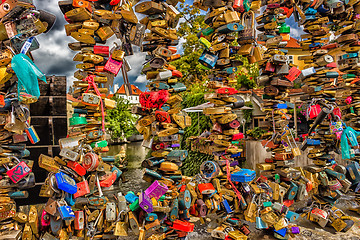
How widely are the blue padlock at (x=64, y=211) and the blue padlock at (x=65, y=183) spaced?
135 millimetres

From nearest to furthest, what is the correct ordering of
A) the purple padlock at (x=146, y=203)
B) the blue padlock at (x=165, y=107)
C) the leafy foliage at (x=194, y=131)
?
the purple padlock at (x=146, y=203) → the blue padlock at (x=165, y=107) → the leafy foliage at (x=194, y=131)

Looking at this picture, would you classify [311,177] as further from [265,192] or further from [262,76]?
[262,76]

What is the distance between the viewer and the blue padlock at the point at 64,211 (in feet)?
7.54

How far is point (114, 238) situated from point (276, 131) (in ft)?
8.67

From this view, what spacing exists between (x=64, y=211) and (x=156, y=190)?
0.90 meters

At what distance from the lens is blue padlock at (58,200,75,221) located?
230 centimetres

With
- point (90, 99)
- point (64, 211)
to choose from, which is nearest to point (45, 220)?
point (64, 211)

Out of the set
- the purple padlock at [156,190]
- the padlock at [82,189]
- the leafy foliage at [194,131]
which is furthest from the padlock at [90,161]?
the leafy foliage at [194,131]

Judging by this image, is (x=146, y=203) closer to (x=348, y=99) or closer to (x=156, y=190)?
(x=156, y=190)

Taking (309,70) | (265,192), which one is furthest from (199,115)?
(265,192)

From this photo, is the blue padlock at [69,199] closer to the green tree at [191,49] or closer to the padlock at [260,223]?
the padlock at [260,223]

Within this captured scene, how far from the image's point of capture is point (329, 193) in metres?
3.93

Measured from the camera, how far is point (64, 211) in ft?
7.58

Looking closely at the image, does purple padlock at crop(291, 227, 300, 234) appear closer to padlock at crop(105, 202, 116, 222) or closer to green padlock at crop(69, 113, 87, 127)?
padlock at crop(105, 202, 116, 222)
